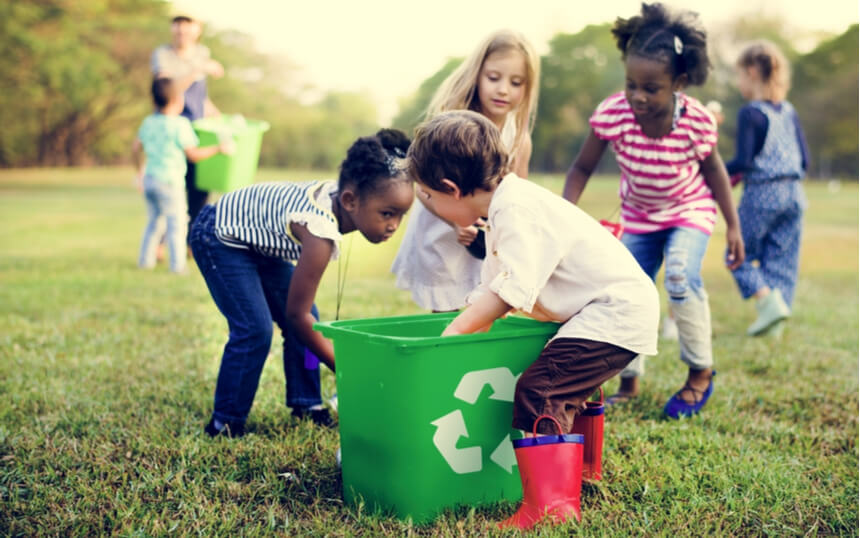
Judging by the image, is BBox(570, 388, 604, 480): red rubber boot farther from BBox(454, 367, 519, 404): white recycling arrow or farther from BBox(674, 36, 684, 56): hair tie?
BBox(674, 36, 684, 56): hair tie

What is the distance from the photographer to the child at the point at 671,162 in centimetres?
298

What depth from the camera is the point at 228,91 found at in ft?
111

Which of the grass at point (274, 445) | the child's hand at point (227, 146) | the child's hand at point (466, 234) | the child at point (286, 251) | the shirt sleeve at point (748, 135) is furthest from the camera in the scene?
the child's hand at point (227, 146)

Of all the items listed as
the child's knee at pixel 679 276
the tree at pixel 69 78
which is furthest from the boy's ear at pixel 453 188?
the tree at pixel 69 78

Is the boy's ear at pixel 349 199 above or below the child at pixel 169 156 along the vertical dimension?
above

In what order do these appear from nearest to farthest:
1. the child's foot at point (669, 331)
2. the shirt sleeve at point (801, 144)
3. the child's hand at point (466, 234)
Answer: the child's hand at point (466, 234), the child's foot at point (669, 331), the shirt sleeve at point (801, 144)

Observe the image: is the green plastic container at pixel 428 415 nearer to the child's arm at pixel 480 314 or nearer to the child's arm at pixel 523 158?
the child's arm at pixel 480 314

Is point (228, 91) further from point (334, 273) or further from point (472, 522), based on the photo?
point (472, 522)

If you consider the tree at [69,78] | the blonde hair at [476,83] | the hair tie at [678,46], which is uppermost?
the hair tie at [678,46]

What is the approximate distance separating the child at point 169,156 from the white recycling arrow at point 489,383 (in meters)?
5.05

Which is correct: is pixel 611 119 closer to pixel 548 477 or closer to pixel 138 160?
pixel 548 477

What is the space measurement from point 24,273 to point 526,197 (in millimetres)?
5959

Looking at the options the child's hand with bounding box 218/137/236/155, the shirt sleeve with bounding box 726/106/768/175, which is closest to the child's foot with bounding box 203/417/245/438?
the shirt sleeve with bounding box 726/106/768/175

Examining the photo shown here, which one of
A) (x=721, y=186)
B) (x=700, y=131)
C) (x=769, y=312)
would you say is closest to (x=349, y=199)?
(x=700, y=131)
